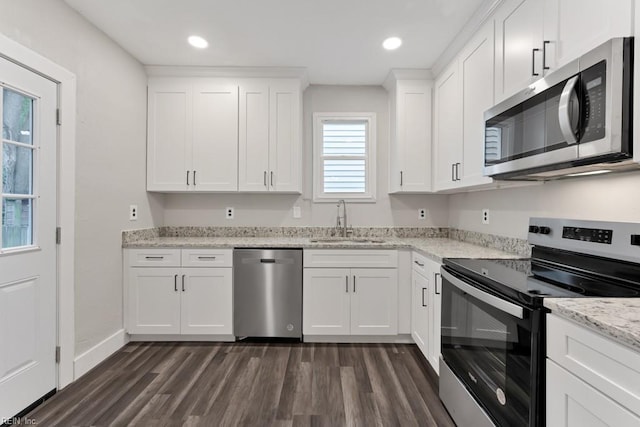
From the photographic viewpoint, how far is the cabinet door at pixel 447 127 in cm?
254

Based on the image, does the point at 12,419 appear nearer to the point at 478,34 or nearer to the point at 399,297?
the point at 399,297

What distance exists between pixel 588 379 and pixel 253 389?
183 centimetres

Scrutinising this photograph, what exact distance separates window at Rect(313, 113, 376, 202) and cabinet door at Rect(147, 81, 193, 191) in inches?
49.7

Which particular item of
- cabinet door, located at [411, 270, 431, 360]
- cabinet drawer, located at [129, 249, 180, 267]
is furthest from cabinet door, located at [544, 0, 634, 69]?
cabinet drawer, located at [129, 249, 180, 267]

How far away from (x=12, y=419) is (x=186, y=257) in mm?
1391

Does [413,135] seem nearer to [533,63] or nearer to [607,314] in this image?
[533,63]

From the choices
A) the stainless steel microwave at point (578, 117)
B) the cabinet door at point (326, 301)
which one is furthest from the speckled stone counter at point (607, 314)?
the cabinet door at point (326, 301)

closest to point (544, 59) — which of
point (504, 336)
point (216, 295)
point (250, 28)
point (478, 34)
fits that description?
point (478, 34)

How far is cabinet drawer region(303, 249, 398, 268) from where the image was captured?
285 cm

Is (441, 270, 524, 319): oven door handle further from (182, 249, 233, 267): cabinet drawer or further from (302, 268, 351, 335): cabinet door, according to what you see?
(182, 249, 233, 267): cabinet drawer

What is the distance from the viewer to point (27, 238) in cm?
190

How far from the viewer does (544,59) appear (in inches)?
60.8

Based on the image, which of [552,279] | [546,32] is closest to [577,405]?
[552,279]

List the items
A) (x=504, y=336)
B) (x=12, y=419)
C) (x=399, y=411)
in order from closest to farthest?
(x=504, y=336) < (x=12, y=419) < (x=399, y=411)
